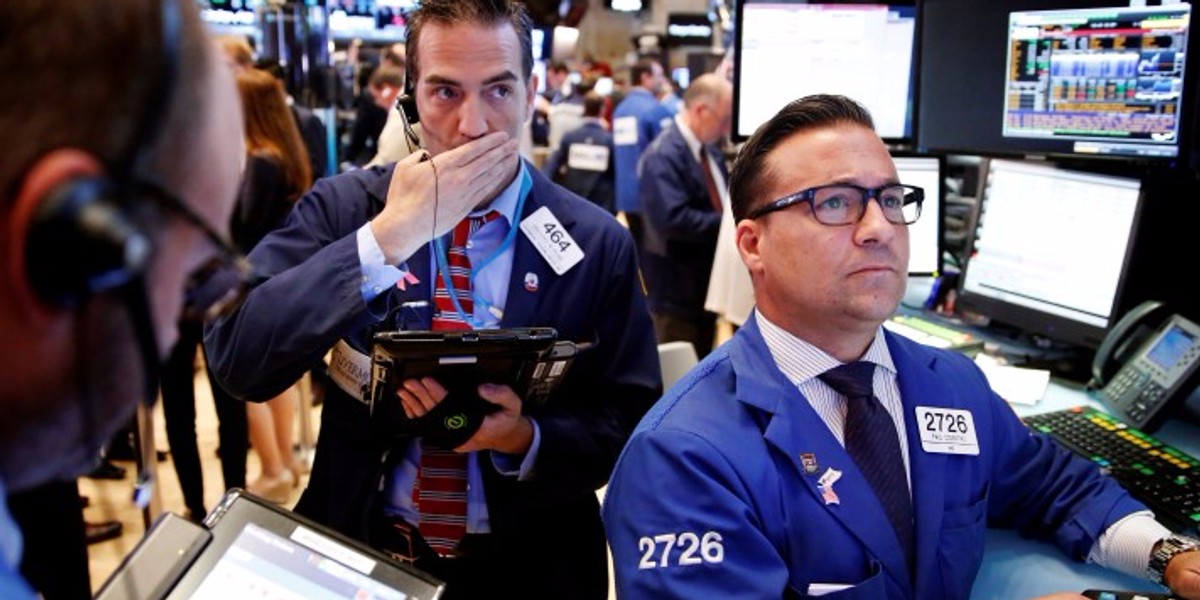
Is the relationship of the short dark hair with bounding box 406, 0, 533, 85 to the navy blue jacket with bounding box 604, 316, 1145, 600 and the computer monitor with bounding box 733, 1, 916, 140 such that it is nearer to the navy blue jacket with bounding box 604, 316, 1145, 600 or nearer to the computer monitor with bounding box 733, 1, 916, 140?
the navy blue jacket with bounding box 604, 316, 1145, 600

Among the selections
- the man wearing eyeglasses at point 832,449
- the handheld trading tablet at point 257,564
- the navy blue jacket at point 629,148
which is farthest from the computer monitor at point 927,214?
the navy blue jacket at point 629,148

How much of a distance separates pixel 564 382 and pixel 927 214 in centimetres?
174

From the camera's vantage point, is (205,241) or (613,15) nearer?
(205,241)

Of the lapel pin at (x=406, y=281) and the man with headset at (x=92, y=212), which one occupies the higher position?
the man with headset at (x=92, y=212)

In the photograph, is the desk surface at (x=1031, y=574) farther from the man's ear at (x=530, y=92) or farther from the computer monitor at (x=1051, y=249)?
the man's ear at (x=530, y=92)

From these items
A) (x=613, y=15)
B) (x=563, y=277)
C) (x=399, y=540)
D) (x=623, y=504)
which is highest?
(x=613, y=15)

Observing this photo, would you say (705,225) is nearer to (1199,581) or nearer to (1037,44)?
(1037,44)

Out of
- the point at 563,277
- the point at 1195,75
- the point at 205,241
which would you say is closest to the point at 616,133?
the point at 1195,75

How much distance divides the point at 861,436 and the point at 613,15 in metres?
20.8

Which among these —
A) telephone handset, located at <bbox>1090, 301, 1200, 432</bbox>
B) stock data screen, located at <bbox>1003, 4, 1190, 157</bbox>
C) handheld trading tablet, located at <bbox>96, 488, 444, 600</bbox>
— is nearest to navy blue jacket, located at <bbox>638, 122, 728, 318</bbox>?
stock data screen, located at <bbox>1003, 4, 1190, 157</bbox>

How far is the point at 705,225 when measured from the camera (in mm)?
4820

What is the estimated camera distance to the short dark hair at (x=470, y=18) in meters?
1.70

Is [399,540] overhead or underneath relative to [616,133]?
underneath

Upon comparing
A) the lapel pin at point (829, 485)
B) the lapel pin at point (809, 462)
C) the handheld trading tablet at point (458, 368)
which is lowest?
the lapel pin at point (829, 485)
